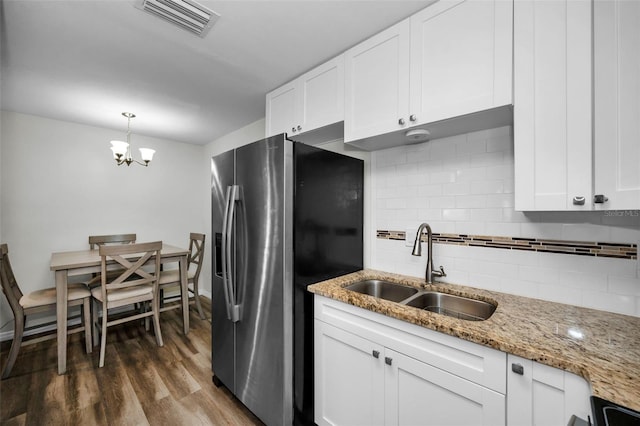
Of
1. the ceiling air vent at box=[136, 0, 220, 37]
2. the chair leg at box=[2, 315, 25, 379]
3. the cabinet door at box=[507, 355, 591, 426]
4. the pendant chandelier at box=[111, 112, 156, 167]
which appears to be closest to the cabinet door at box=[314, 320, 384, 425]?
the cabinet door at box=[507, 355, 591, 426]

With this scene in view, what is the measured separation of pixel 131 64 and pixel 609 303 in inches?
128

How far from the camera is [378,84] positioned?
1.62 m

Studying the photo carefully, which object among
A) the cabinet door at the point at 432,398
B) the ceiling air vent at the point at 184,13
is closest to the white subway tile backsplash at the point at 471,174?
the cabinet door at the point at 432,398

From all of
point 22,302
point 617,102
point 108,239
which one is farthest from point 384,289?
point 108,239

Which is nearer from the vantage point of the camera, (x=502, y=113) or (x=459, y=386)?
(x=459, y=386)

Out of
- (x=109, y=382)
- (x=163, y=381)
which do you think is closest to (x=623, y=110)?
(x=163, y=381)

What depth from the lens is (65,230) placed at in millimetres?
3352

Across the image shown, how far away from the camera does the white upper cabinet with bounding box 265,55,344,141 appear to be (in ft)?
6.11

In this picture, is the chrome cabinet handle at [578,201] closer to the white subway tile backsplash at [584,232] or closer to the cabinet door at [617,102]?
the cabinet door at [617,102]

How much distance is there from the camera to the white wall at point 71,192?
3.05 meters

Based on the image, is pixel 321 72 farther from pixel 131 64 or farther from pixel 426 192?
pixel 131 64

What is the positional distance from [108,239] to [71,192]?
2.33 ft

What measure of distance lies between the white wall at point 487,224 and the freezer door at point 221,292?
44.5 inches

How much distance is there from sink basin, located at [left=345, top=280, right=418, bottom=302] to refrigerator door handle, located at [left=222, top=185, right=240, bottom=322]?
2.56ft
